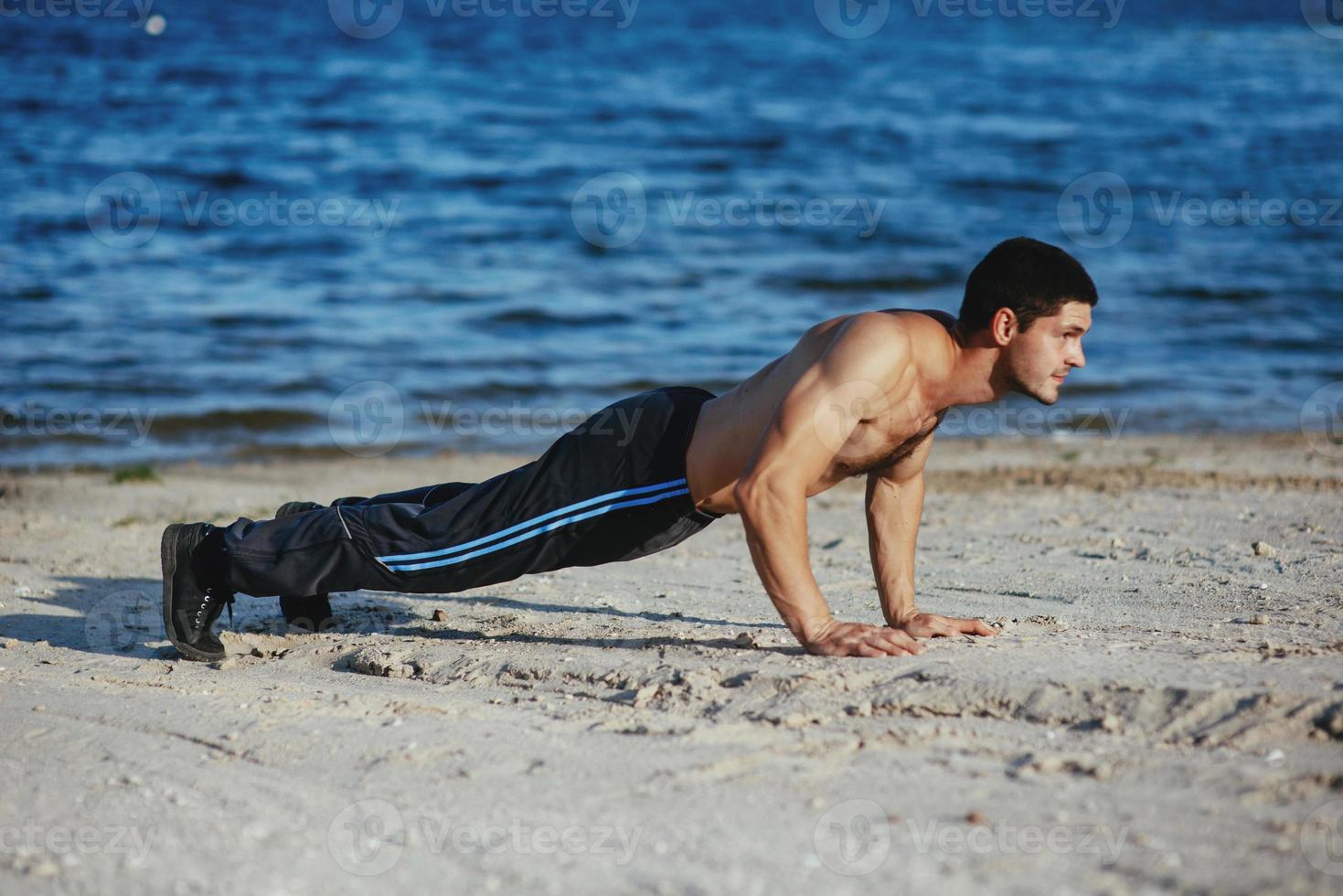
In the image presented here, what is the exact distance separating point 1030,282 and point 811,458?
762 millimetres

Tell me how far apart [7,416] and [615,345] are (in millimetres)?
4460

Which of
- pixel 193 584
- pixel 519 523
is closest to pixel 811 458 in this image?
pixel 519 523

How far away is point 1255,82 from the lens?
24.7 meters

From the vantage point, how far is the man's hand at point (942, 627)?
371 centimetres

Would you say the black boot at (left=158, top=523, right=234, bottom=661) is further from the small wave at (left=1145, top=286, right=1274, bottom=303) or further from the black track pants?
the small wave at (left=1145, top=286, right=1274, bottom=303)

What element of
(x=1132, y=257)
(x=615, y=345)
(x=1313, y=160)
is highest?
(x=1313, y=160)

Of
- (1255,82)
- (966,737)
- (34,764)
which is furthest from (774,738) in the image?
(1255,82)

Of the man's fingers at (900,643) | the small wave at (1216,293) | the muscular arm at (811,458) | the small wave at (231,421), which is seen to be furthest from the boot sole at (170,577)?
the small wave at (1216,293)

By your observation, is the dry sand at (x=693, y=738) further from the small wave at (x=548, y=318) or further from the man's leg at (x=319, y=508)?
the small wave at (x=548, y=318)

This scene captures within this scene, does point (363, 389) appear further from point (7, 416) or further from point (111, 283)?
point (111, 283)

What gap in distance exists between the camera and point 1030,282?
11.0 ft

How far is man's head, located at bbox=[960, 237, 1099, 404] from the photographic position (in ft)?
11.0

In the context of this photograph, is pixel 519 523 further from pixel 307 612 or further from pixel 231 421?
pixel 231 421

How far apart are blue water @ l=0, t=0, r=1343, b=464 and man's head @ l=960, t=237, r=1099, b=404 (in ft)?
16.0
